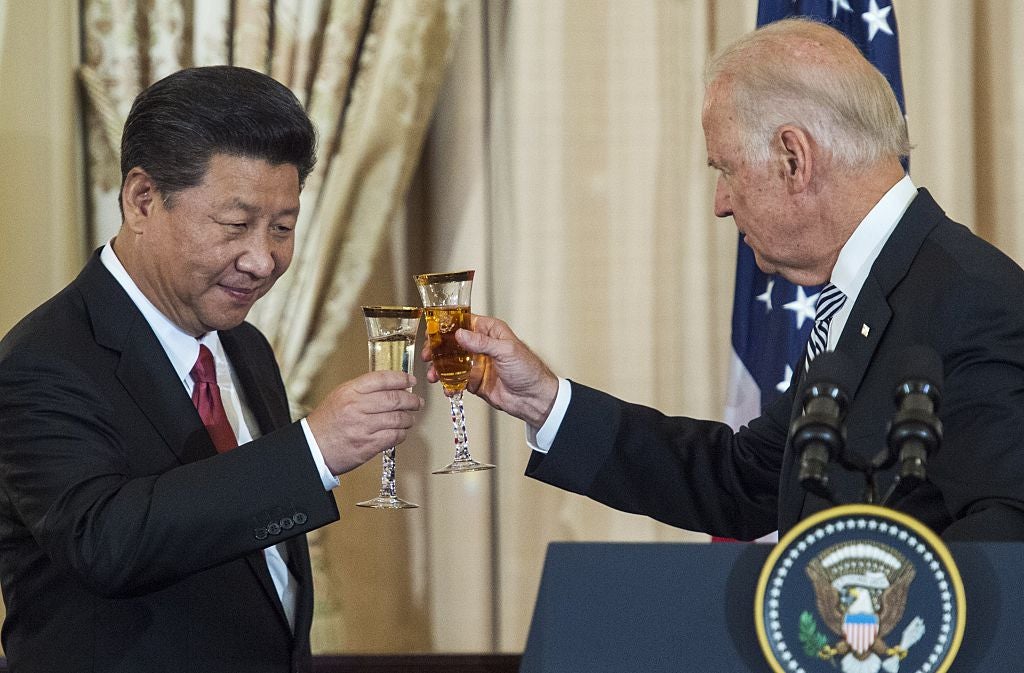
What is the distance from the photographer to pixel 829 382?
4.01 feet

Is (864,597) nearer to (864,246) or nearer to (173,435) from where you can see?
(864,246)

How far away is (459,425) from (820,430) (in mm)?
1154

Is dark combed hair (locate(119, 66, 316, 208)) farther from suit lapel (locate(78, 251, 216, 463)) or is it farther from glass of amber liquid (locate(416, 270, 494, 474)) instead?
glass of amber liquid (locate(416, 270, 494, 474))

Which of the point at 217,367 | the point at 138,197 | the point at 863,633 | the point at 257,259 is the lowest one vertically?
the point at 863,633

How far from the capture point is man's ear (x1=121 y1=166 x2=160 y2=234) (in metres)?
2.20

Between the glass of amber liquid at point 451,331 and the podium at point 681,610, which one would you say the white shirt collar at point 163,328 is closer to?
the glass of amber liquid at point 451,331

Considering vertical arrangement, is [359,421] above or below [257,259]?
below

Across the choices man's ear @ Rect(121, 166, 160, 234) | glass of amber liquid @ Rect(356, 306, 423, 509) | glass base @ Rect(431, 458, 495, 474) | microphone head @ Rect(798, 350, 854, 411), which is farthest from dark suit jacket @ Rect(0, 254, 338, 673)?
microphone head @ Rect(798, 350, 854, 411)

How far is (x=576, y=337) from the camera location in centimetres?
393

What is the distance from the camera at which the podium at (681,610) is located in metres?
1.15

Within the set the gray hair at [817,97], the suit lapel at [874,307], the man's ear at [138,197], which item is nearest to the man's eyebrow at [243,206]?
the man's ear at [138,197]

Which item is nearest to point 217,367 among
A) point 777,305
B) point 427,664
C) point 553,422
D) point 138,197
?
point 138,197

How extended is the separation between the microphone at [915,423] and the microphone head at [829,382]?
0.18 ft

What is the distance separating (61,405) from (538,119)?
2223 millimetres
